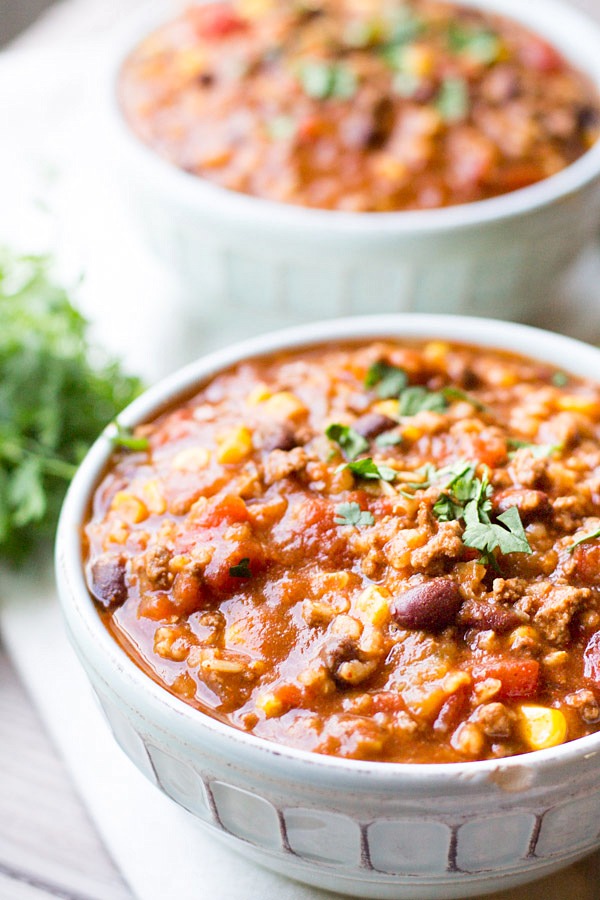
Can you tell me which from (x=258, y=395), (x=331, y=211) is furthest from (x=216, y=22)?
(x=258, y=395)

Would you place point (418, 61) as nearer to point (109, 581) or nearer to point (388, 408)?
point (388, 408)

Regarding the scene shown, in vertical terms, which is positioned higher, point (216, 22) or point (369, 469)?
point (216, 22)

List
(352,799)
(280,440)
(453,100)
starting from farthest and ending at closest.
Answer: (453,100) → (280,440) → (352,799)

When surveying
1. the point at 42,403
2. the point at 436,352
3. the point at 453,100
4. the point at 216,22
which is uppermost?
the point at 216,22

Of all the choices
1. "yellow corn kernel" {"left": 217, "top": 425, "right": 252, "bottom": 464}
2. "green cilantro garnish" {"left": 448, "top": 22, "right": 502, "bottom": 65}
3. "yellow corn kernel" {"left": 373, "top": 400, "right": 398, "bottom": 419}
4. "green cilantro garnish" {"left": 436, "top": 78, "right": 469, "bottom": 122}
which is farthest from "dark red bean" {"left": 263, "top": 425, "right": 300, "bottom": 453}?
"green cilantro garnish" {"left": 448, "top": 22, "right": 502, "bottom": 65}

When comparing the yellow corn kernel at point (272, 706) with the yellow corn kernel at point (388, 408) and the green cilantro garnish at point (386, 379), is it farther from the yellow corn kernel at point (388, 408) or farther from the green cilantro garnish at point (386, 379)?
the green cilantro garnish at point (386, 379)

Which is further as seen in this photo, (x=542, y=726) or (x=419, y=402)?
(x=419, y=402)

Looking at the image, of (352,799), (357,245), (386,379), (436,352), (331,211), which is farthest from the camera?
(331,211)

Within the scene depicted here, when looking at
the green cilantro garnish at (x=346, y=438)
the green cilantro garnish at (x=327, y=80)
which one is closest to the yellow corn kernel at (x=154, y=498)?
the green cilantro garnish at (x=346, y=438)

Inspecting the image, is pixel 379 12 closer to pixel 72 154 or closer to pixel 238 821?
pixel 72 154
